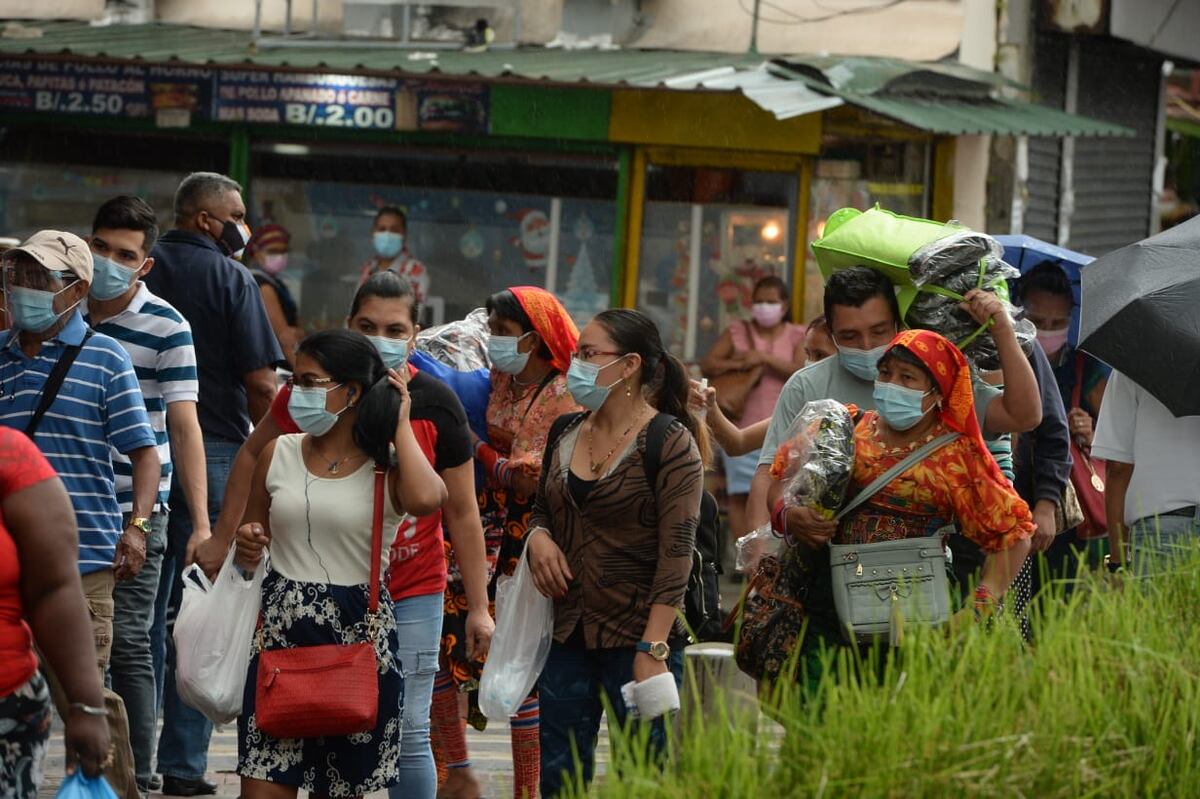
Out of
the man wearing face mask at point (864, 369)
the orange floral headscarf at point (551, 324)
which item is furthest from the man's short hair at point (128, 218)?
the man wearing face mask at point (864, 369)

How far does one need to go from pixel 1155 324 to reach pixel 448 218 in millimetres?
8052

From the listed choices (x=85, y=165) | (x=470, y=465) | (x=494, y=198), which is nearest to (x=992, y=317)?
(x=470, y=465)

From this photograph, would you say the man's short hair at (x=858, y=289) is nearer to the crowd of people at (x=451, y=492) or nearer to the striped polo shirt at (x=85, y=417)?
the crowd of people at (x=451, y=492)

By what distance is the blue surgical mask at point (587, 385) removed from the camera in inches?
241

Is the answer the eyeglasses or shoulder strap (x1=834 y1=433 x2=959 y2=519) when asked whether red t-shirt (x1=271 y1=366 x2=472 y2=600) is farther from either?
shoulder strap (x1=834 y1=433 x2=959 y2=519)

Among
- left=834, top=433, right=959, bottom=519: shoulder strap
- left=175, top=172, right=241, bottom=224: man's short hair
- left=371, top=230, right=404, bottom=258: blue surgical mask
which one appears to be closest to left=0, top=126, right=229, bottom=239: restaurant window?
left=371, top=230, right=404, bottom=258: blue surgical mask

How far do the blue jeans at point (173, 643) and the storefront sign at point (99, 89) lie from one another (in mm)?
7030

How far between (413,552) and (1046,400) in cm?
269

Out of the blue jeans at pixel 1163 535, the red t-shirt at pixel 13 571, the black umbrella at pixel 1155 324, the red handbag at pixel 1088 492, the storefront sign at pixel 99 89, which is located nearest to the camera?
the red t-shirt at pixel 13 571

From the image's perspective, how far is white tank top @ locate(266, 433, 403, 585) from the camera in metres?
5.72

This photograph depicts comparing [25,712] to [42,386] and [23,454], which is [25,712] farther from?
[42,386]

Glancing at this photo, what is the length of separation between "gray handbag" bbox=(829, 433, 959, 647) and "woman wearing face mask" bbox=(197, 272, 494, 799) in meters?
1.16

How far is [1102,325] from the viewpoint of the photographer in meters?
7.23

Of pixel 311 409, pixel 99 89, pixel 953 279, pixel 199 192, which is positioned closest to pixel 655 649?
pixel 311 409
